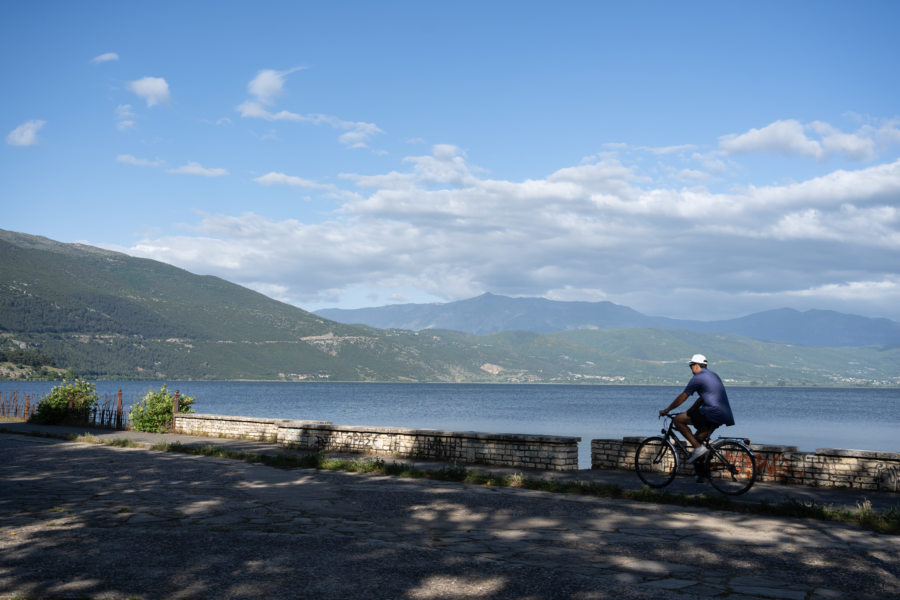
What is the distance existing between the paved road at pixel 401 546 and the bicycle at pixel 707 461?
1508mm

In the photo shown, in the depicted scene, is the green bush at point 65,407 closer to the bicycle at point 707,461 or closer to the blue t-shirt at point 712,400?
the bicycle at point 707,461

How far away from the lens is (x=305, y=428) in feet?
59.1

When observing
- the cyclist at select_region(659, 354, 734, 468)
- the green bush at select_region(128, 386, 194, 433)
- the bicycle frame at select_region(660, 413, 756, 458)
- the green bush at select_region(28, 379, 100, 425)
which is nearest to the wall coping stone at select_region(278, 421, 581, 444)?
the bicycle frame at select_region(660, 413, 756, 458)

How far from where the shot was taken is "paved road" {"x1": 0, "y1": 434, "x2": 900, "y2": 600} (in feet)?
18.6

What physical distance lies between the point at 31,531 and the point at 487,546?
191 inches

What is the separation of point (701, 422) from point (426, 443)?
6.37 m

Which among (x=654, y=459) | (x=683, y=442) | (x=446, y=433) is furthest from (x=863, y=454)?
(x=446, y=433)

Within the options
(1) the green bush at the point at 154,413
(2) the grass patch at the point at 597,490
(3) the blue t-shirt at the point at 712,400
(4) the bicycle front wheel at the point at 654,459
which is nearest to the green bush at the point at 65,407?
(1) the green bush at the point at 154,413

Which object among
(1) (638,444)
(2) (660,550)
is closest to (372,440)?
(1) (638,444)

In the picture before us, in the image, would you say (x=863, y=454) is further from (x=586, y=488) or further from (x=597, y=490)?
(x=586, y=488)

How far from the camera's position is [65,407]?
27.0m

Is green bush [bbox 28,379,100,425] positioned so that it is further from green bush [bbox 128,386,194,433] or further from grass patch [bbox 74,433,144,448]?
grass patch [bbox 74,433,144,448]

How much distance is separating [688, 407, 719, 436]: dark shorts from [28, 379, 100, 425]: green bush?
23294 mm

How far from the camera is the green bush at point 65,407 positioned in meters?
26.9
